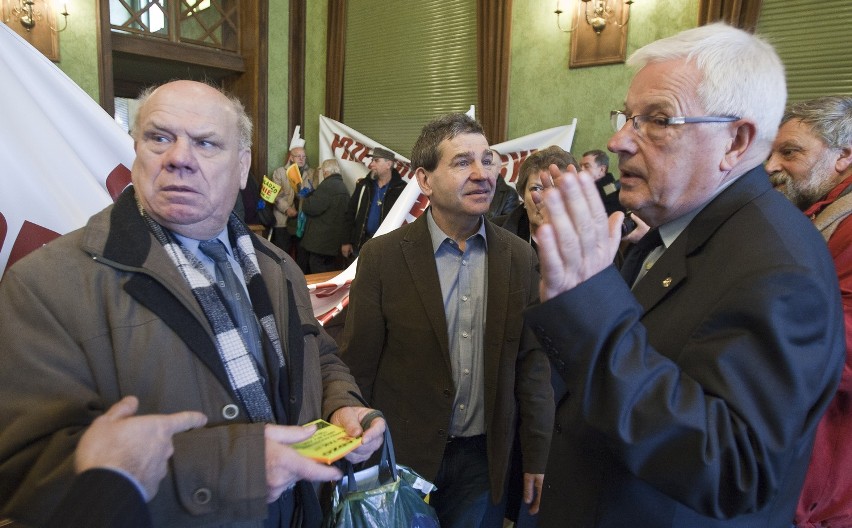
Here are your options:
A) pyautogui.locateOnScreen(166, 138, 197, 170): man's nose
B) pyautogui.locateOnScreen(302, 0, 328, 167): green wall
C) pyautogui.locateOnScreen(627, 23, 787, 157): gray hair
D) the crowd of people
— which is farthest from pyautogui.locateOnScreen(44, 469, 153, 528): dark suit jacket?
pyautogui.locateOnScreen(302, 0, 328, 167): green wall

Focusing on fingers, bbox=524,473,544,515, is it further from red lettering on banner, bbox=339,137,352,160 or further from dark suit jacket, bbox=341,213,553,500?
red lettering on banner, bbox=339,137,352,160

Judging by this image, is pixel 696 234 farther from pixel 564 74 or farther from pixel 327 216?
pixel 327 216

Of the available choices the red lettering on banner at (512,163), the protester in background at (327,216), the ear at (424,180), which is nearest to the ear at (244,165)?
the ear at (424,180)

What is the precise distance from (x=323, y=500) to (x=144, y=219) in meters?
0.78

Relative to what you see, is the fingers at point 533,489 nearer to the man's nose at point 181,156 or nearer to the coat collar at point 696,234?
the coat collar at point 696,234

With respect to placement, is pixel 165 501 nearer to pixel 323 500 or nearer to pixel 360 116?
pixel 323 500

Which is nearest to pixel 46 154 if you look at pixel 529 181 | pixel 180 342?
pixel 180 342

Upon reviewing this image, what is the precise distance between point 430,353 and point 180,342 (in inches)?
35.9

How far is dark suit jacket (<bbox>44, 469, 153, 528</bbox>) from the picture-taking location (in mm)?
774

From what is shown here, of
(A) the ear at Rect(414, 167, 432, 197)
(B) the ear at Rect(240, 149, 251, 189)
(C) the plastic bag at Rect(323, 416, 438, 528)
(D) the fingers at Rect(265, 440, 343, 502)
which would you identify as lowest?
(C) the plastic bag at Rect(323, 416, 438, 528)

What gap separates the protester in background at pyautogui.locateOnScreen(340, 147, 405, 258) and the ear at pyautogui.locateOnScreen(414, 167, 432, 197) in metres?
3.33

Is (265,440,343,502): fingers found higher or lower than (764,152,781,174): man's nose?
lower

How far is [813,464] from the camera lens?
4.84 feet

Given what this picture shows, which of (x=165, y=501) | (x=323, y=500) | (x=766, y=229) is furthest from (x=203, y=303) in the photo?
(x=766, y=229)
